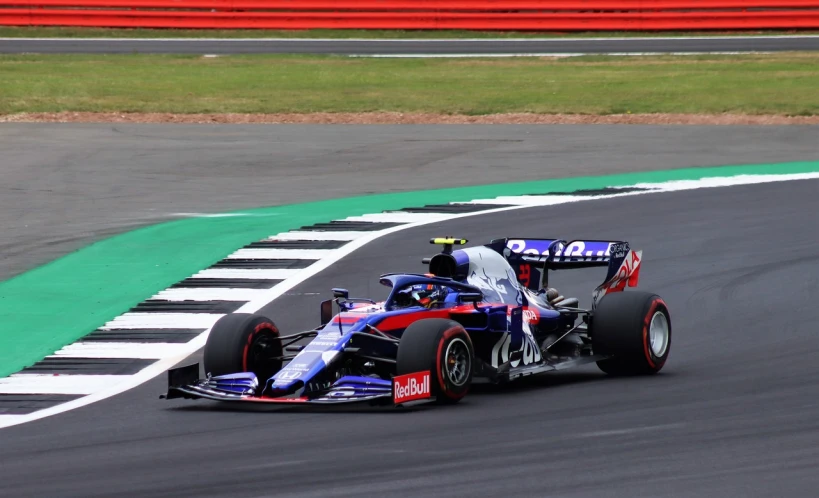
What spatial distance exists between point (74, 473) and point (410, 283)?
2.95 m

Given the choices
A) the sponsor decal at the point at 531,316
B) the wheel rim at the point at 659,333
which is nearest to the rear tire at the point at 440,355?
the sponsor decal at the point at 531,316

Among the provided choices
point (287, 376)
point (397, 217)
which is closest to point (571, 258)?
point (287, 376)

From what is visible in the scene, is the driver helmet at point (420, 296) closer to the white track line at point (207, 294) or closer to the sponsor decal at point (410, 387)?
the sponsor decal at point (410, 387)

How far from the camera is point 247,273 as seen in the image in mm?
14375

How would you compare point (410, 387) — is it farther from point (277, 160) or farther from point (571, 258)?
point (277, 160)

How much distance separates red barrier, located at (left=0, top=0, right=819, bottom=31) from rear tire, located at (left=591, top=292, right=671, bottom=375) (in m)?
31.9

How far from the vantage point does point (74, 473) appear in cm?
762

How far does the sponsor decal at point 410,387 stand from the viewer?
879 cm

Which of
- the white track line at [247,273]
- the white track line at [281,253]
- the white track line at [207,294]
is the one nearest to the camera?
the white track line at [207,294]

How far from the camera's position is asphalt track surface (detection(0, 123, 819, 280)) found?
60.0 ft

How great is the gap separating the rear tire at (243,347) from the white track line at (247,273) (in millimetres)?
4329

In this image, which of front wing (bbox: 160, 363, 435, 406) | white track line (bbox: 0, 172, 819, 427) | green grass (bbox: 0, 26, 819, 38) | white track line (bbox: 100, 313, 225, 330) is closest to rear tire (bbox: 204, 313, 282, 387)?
front wing (bbox: 160, 363, 435, 406)

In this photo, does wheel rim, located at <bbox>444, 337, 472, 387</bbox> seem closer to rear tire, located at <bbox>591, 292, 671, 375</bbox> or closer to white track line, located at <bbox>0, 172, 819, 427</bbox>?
rear tire, located at <bbox>591, 292, 671, 375</bbox>

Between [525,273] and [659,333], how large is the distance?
4.20ft
